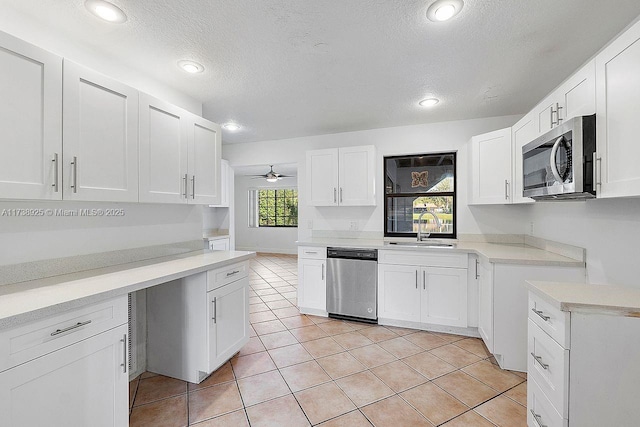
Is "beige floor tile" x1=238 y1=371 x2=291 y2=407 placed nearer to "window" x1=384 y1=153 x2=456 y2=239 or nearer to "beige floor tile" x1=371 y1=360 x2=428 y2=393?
"beige floor tile" x1=371 y1=360 x2=428 y2=393

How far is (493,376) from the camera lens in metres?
2.31

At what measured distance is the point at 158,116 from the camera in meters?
2.18

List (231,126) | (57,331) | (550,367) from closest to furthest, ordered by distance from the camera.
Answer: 1. (57,331)
2. (550,367)
3. (231,126)

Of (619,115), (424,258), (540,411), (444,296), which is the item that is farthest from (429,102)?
(540,411)

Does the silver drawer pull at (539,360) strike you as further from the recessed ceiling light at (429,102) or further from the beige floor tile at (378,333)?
the recessed ceiling light at (429,102)

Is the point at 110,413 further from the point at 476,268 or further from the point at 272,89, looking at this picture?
the point at 476,268

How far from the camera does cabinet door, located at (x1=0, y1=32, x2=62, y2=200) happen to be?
1330mm

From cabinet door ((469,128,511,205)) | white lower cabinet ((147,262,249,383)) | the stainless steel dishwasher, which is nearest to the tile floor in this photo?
white lower cabinet ((147,262,249,383))

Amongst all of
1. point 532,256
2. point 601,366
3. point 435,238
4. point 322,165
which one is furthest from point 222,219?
point 601,366

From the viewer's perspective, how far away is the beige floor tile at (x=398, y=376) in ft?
7.18

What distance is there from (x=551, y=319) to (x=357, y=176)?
257 cm

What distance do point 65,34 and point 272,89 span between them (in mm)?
1458

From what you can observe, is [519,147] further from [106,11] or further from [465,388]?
[106,11]

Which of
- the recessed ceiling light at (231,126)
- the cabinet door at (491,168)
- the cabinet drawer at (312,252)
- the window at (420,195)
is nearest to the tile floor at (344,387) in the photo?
the cabinet drawer at (312,252)
